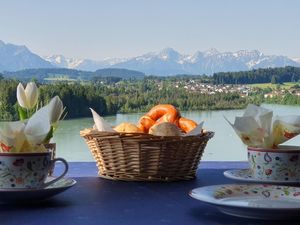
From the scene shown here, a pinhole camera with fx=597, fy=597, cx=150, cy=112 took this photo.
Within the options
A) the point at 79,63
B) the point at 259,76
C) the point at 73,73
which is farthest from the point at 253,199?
the point at 79,63

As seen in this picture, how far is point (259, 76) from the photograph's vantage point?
2531 millimetres

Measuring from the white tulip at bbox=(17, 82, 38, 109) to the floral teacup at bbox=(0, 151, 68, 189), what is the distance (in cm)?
25

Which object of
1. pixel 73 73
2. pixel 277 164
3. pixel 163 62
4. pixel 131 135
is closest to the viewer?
pixel 277 164

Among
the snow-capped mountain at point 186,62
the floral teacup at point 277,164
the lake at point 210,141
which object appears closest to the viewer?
the floral teacup at point 277,164

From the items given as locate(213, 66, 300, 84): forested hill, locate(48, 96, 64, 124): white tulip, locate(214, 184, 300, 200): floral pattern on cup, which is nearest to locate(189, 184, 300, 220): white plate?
locate(214, 184, 300, 200): floral pattern on cup

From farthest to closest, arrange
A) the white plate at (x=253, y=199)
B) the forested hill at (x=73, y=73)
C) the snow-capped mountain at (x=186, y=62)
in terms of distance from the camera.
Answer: the snow-capped mountain at (x=186, y=62) → the forested hill at (x=73, y=73) → the white plate at (x=253, y=199)

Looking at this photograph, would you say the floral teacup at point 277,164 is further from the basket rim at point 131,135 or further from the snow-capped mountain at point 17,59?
the snow-capped mountain at point 17,59

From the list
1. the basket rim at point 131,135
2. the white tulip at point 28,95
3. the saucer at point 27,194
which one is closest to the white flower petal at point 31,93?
the white tulip at point 28,95

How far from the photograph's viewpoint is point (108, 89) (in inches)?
90.5

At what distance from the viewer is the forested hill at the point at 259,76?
2520 millimetres

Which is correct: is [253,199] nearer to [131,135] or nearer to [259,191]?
[259,191]

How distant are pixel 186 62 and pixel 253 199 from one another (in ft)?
7.83

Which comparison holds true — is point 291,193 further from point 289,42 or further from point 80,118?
point 289,42

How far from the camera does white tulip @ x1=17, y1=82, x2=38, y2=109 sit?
1054 millimetres
